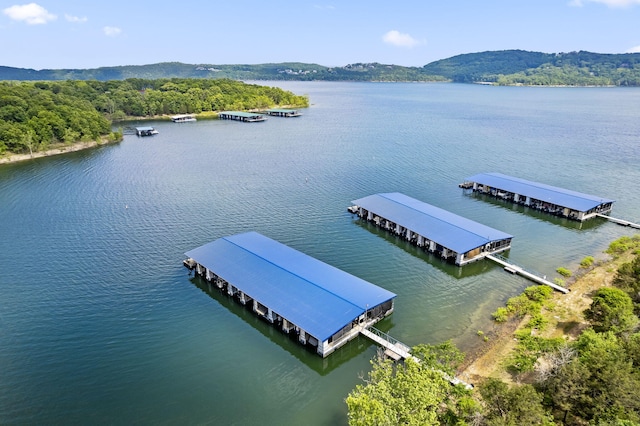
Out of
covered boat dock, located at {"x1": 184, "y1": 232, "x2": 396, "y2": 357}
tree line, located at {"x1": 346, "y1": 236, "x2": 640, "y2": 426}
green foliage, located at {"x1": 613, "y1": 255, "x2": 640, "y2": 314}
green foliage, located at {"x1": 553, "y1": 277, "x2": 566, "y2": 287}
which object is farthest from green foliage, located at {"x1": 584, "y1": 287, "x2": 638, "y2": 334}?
covered boat dock, located at {"x1": 184, "y1": 232, "x2": 396, "y2": 357}

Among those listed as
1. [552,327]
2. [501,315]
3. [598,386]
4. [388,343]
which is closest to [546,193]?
[552,327]

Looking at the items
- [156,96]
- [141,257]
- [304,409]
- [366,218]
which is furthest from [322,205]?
[156,96]

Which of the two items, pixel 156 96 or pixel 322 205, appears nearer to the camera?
pixel 322 205

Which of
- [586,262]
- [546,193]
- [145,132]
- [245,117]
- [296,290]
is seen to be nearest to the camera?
[296,290]

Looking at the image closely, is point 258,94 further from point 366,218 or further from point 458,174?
point 366,218

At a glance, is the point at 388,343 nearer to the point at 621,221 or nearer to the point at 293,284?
the point at 293,284

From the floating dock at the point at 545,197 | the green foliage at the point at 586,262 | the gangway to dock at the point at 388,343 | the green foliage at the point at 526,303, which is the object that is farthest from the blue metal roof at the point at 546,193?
the gangway to dock at the point at 388,343
